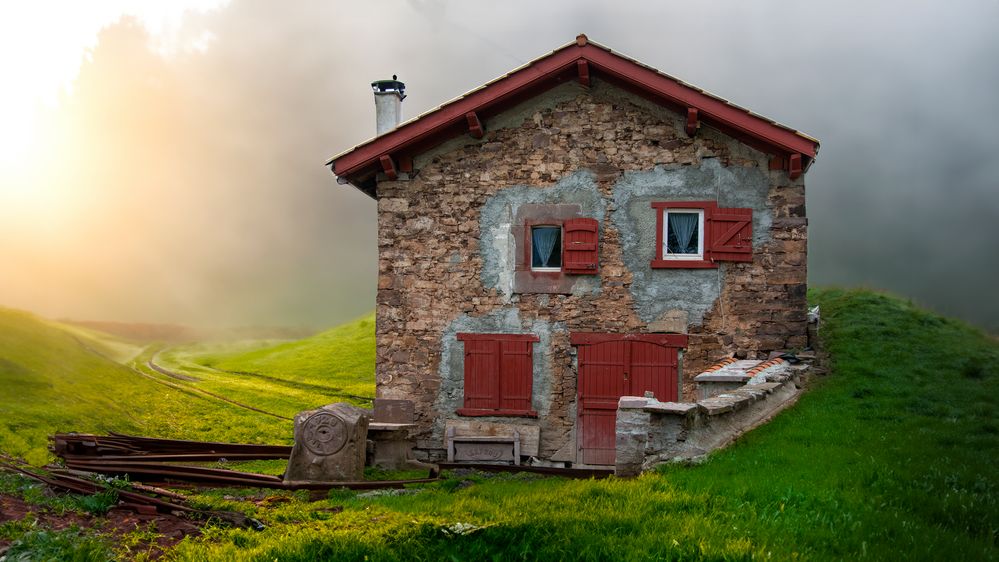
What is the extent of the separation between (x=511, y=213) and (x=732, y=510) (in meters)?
9.38

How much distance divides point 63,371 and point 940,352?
18.9 m

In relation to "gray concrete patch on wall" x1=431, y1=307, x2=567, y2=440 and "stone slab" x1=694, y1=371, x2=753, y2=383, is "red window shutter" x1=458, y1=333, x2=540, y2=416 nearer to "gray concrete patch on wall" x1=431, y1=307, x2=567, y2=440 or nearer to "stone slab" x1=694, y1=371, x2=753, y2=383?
"gray concrete patch on wall" x1=431, y1=307, x2=567, y2=440

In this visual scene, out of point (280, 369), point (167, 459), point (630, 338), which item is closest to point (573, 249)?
point (630, 338)

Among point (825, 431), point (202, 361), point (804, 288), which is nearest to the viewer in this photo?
point (825, 431)

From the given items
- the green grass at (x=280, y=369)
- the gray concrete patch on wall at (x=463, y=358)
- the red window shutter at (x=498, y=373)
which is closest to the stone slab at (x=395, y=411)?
the gray concrete patch on wall at (x=463, y=358)

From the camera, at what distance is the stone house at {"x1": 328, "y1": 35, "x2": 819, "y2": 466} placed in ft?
50.1

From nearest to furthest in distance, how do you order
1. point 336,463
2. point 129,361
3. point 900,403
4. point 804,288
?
point 336,463, point 900,403, point 804,288, point 129,361

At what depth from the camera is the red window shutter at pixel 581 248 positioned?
15406 mm

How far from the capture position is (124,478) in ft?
35.7

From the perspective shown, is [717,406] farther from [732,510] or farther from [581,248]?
[581,248]

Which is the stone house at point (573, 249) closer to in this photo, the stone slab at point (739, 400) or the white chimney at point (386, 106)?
the white chimney at point (386, 106)

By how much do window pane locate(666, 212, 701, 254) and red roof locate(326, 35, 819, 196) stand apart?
187cm

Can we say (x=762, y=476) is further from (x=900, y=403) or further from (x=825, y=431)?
(x=900, y=403)

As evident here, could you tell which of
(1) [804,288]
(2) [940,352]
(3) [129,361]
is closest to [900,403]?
(1) [804,288]
